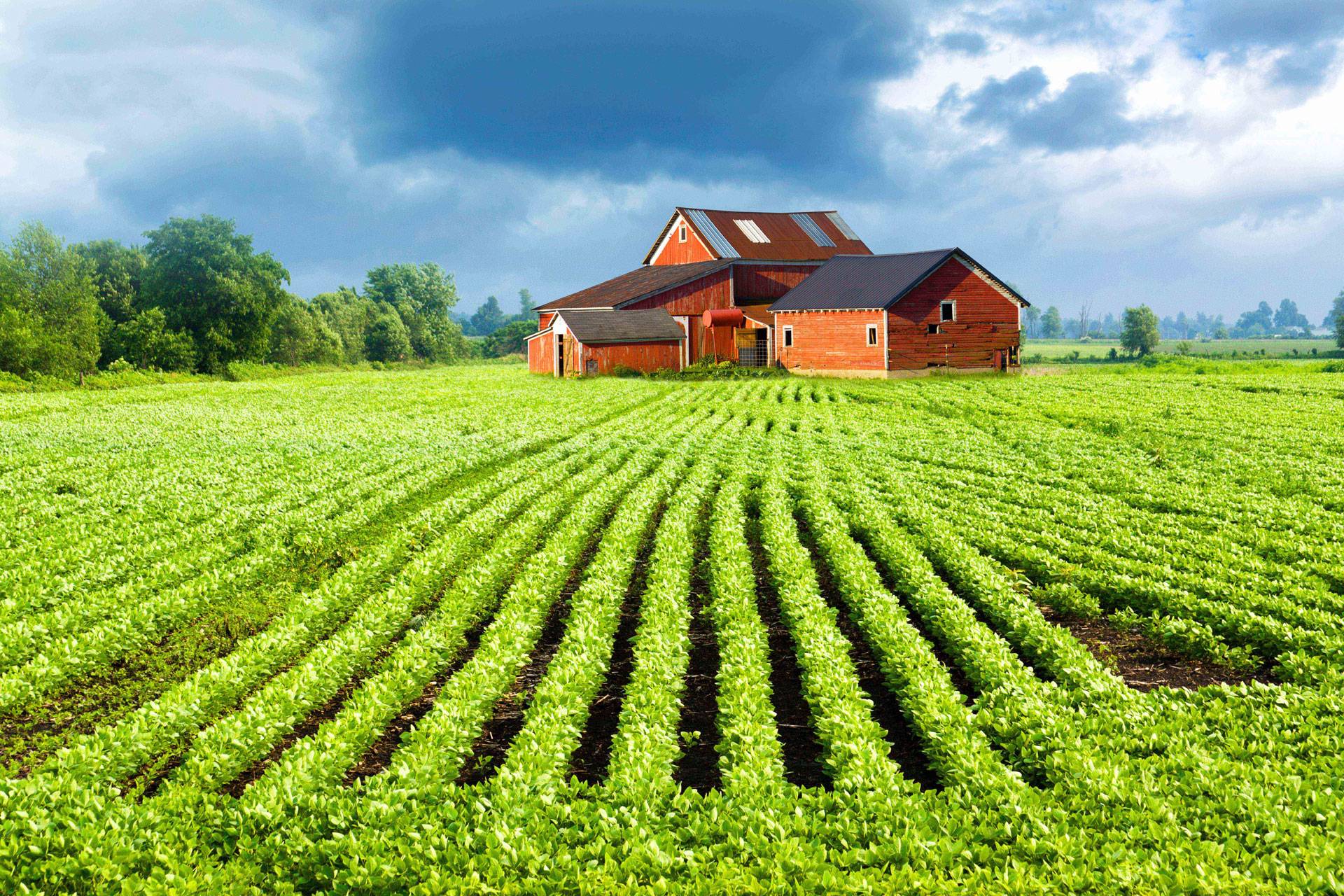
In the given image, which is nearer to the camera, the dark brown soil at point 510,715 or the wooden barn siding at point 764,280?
the dark brown soil at point 510,715

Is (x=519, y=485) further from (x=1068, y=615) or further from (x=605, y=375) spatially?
(x=605, y=375)

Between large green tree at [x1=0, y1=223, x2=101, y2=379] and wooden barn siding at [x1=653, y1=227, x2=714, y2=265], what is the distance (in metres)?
42.0

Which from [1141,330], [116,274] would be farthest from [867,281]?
[1141,330]

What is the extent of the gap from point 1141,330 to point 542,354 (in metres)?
91.9

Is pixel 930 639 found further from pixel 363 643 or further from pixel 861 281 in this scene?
pixel 861 281

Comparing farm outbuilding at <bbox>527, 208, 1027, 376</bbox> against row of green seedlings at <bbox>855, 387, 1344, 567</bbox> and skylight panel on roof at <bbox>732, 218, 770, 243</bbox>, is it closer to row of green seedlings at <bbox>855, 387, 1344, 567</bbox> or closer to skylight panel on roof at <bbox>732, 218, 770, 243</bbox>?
skylight panel on roof at <bbox>732, 218, 770, 243</bbox>

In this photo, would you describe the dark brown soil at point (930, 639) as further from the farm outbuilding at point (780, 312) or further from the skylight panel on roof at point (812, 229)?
the skylight panel on roof at point (812, 229)

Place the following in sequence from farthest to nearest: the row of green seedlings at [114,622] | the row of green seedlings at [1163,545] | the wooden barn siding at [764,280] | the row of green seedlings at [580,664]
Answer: the wooden barn siding at [764,280], the row of green seedlings at [1163,545], the row of green seedlings at [114,622], the row of green seedlings at [580,664]

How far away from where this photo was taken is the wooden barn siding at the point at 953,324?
50094 millimetres

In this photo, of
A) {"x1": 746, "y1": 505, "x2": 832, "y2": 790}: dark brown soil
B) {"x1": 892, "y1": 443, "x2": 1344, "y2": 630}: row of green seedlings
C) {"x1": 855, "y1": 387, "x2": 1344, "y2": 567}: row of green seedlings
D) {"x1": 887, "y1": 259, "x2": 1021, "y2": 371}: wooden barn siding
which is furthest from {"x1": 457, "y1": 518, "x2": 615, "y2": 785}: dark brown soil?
{"x1": 887, "y1": 259, "x2": 1021, "y2": 371}: wooden barn siding

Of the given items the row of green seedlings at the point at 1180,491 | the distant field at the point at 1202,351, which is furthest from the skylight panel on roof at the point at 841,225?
the row of green seedlings at the point at 1180,491

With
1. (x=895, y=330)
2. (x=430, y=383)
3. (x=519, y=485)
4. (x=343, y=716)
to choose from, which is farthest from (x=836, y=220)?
(x=343, y=716)

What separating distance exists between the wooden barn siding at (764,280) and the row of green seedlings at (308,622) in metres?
45.4

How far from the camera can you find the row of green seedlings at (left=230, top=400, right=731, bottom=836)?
7.23m
